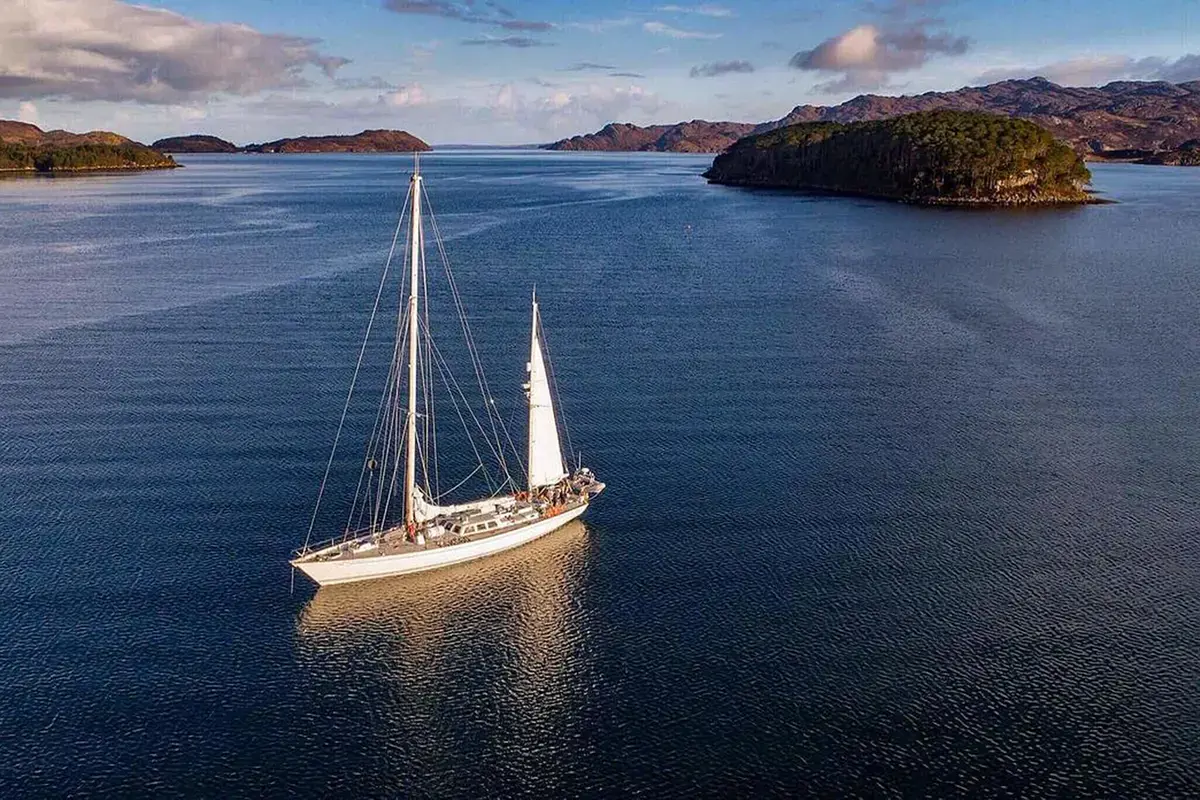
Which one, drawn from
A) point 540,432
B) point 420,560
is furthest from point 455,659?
point 540,432

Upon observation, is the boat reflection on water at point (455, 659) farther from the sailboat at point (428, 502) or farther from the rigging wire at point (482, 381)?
the rigging wire at point (482, 381)

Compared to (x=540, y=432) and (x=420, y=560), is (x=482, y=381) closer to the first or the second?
(x=540, y=432)

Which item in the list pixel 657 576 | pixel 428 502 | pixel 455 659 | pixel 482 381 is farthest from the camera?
pixel 482 381

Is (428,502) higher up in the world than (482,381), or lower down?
lower down

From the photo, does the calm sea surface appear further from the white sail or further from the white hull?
the white sail

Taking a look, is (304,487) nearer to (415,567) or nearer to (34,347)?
(415,567)

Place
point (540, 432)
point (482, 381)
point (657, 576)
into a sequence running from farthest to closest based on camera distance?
point (482, 381)
point (540, 432)
point (657, 576)
